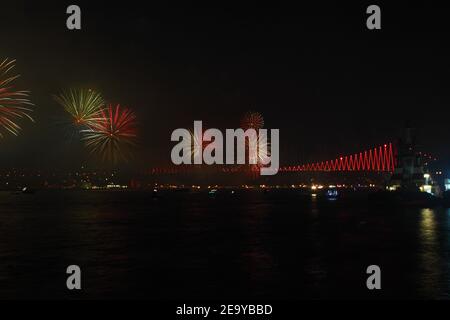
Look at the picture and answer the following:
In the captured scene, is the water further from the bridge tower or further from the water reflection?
the bridge tower

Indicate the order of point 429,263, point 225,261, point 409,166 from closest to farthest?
point 429,263
point 225,261
point 409,166

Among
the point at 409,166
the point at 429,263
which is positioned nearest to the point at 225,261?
the point at 429,263

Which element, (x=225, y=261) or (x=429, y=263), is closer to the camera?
(x=429, y=263)

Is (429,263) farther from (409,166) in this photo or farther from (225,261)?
(409,166)

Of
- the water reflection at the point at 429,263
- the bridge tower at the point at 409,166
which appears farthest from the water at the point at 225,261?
the bridge tower at the point at 409,166

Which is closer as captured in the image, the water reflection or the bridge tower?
the water reflection

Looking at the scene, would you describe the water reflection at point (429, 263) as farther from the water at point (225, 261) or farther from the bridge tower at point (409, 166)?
the bridge tower at point (409, 166)

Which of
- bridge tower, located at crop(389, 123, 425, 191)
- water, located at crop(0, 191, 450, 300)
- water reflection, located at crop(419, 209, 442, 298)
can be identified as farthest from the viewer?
bridge tower, located at crop(389, 123, 425, 191)

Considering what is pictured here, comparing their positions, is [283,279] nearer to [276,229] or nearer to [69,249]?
[69,249]

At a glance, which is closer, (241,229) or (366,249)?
(366,249)

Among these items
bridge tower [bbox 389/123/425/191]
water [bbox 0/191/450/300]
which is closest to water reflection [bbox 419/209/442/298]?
water [bbox 0/191/450/300]
